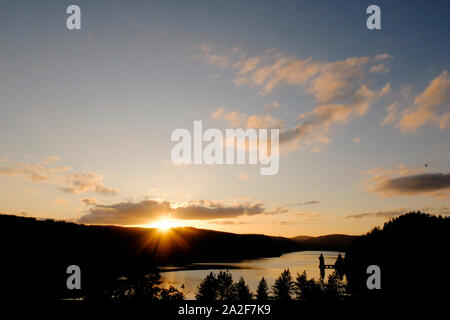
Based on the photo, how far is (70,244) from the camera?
150250 millimetres

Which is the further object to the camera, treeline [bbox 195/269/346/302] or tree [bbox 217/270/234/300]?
tree [bbox 217/270/234/300]

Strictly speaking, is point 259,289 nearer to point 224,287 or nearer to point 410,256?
point 224,287

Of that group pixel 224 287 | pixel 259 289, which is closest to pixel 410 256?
pixel 259 289

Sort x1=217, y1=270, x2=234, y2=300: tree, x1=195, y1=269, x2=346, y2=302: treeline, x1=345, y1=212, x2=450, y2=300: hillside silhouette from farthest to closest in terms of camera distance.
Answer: x1=217, y1=270, x2=234, y2=300: tree < x1=345, y1=212, x2=450, y2=300: hillside silhouette < x1=195, y1=269, x2=346, y2=302: treeline

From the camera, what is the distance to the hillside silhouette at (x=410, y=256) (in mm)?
71625

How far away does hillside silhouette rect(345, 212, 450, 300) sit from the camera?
71625 millimetres

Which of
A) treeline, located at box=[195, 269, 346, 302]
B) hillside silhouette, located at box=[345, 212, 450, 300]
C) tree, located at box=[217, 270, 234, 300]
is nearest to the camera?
treeline, located at box=[195, 269, 346, 302]

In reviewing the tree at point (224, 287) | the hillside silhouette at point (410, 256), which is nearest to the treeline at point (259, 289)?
the tree at point (224, 287)

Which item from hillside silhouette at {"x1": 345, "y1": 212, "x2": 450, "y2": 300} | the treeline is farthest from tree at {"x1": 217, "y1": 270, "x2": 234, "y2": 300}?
hillside silhouette at {"x1": 345, "y1": 212, "x2": 450, "y2": 300}

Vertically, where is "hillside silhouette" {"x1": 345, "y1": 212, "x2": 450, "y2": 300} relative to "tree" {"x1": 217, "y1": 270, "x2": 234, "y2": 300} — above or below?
above

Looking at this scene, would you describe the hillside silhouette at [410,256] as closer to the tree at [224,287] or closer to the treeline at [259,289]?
the treeline at [259,289]

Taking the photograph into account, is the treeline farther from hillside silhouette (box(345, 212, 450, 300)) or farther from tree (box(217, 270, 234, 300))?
hillside silhouette (box(345, 212, 450, 300))
